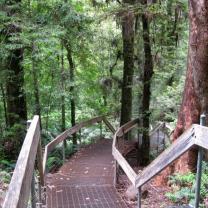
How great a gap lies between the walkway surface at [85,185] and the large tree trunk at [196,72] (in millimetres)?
1757

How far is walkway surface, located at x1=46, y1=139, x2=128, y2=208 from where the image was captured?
661cm

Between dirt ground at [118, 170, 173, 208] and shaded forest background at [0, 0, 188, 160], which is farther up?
shaded forest background at [0, 0, 188, 160]

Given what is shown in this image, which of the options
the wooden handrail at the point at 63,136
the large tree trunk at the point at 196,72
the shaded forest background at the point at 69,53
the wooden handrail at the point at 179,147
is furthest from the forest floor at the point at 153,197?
→ the shaded forest background at the point at 69,53

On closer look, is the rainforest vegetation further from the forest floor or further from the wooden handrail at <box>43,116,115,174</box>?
the wooden handrail at <box>43,116,115,174</box>

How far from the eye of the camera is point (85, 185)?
25.8ft

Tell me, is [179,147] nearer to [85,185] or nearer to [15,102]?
[85,185]

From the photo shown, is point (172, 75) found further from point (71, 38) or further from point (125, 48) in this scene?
point (71, 38)

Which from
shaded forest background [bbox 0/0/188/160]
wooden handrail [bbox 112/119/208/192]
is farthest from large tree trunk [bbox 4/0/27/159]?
wooden handrail [bbox 112/119/208/192]

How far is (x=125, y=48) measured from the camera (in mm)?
14508

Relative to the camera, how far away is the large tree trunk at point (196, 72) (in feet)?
22.6

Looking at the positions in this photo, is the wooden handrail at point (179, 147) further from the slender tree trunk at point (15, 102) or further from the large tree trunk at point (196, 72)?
the slender tree trunk at point (15, 102)

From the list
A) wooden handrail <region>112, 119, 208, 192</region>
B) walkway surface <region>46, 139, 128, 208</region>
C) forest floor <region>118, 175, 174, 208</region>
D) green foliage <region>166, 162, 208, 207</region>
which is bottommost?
walkway surface <region>46, 139, 128, 208</region>

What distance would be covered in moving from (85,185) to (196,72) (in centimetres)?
354

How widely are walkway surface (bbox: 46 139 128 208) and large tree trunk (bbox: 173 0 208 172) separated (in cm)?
176
